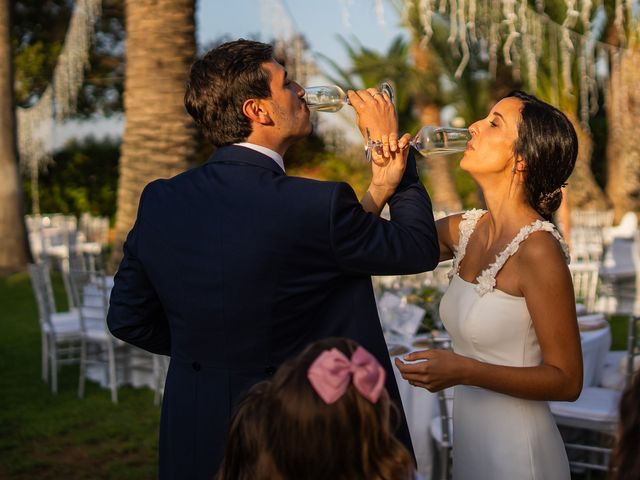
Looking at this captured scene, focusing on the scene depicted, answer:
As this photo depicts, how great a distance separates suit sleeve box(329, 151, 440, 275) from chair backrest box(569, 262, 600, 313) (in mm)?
8202

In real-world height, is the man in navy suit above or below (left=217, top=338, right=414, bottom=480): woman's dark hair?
above

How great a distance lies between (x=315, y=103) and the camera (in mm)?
2393

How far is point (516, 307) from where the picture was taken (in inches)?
99.0

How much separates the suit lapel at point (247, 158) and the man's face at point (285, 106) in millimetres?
82

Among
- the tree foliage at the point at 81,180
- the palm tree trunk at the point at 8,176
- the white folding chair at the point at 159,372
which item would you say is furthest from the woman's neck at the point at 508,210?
the tree foliage at the point at 81,180

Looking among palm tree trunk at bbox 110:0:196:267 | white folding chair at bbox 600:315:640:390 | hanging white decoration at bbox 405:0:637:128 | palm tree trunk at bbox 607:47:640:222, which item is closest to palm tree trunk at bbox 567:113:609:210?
palm tree trunk at bbox 607:47:640:222

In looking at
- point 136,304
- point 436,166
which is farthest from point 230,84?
point 436,166

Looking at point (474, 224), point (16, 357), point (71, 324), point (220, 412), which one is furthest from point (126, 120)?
point (220, 412)

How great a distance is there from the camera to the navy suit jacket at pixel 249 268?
6.57 ft

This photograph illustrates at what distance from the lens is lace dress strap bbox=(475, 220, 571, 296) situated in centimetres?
252

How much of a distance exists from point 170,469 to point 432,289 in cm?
310

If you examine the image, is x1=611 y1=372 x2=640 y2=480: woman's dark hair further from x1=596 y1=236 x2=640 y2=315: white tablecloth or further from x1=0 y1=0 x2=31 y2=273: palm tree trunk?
x1=0 y1=0 x2=31 y2=273: palm tree trunk

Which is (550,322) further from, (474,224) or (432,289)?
(432,289)

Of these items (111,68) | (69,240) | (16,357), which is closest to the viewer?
(16,357)
